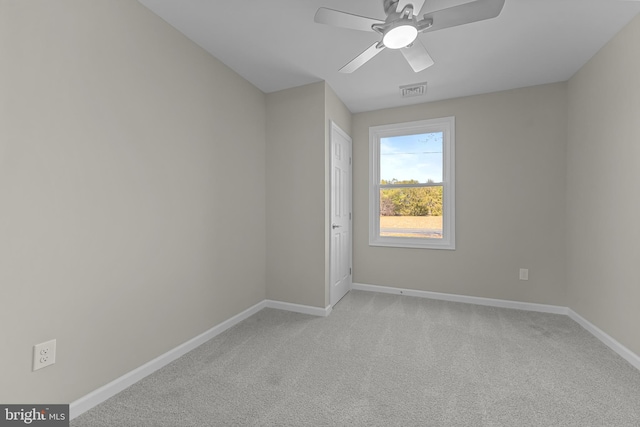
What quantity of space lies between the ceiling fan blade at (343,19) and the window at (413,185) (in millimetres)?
2100

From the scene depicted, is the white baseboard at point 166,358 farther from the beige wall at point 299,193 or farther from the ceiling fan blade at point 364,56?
the ceiling fan blade at point 364,56

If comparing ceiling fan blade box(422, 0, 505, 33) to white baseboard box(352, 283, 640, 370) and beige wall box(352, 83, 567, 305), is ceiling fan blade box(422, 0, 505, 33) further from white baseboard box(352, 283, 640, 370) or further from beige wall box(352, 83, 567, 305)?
white baseboard box(352, 283, 640, 370)

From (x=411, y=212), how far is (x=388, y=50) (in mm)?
1981

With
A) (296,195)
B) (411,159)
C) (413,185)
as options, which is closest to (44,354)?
(296,195)

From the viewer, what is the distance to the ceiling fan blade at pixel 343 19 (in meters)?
1.62

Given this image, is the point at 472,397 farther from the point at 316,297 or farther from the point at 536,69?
the point at 536,69

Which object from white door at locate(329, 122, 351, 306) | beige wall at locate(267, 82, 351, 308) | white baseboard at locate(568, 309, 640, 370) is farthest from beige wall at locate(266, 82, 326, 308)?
white baseboard at locate(568, 309, 640, 370)

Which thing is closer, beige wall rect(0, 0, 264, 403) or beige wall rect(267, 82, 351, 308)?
beige wall rect(0, 0, 264, 403)

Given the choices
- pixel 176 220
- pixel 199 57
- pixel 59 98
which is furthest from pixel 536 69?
pixel 59 98

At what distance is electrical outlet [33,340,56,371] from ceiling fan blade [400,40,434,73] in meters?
2.72

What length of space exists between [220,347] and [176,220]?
3.60 feet

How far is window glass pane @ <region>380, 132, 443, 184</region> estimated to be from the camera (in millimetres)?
3561

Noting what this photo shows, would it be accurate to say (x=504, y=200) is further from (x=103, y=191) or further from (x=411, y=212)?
(x=103, y=191)

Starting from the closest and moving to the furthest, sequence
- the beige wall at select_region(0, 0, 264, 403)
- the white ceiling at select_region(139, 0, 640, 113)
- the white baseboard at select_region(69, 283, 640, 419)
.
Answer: the beige wall at select_region(0, 0, 264, 403) < the white baseboard at select_region(69, 283, 640, 419) < the white ceiling at select_region(139, 0, 640, 113)
